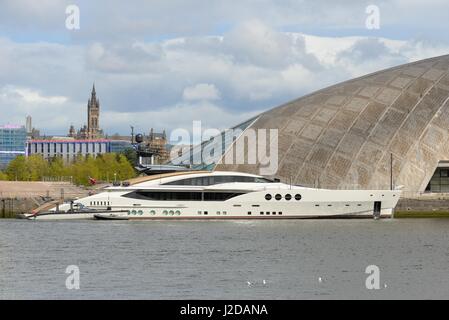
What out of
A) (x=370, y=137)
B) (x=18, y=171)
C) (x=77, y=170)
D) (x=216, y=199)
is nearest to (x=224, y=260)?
(x=216, y=199)

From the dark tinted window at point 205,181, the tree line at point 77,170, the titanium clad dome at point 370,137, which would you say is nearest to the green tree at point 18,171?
the tree line at point 77,170

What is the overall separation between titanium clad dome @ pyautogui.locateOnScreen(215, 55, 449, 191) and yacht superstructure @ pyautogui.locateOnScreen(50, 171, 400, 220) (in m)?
6.99

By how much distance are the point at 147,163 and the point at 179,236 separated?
29652 millimetres

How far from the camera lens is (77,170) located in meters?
140

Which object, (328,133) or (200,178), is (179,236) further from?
(328,133)

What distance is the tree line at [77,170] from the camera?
448ft

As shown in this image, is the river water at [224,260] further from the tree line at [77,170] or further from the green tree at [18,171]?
the green tree at [18,171]

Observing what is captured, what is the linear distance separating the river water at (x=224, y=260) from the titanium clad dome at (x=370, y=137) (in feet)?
46.9

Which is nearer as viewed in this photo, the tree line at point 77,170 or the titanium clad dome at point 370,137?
the titanium clad dome at point 370,137

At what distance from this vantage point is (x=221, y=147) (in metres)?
101

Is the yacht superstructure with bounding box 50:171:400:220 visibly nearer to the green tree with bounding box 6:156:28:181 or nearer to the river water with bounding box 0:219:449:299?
the river water with bounding box 0:219:449:299
